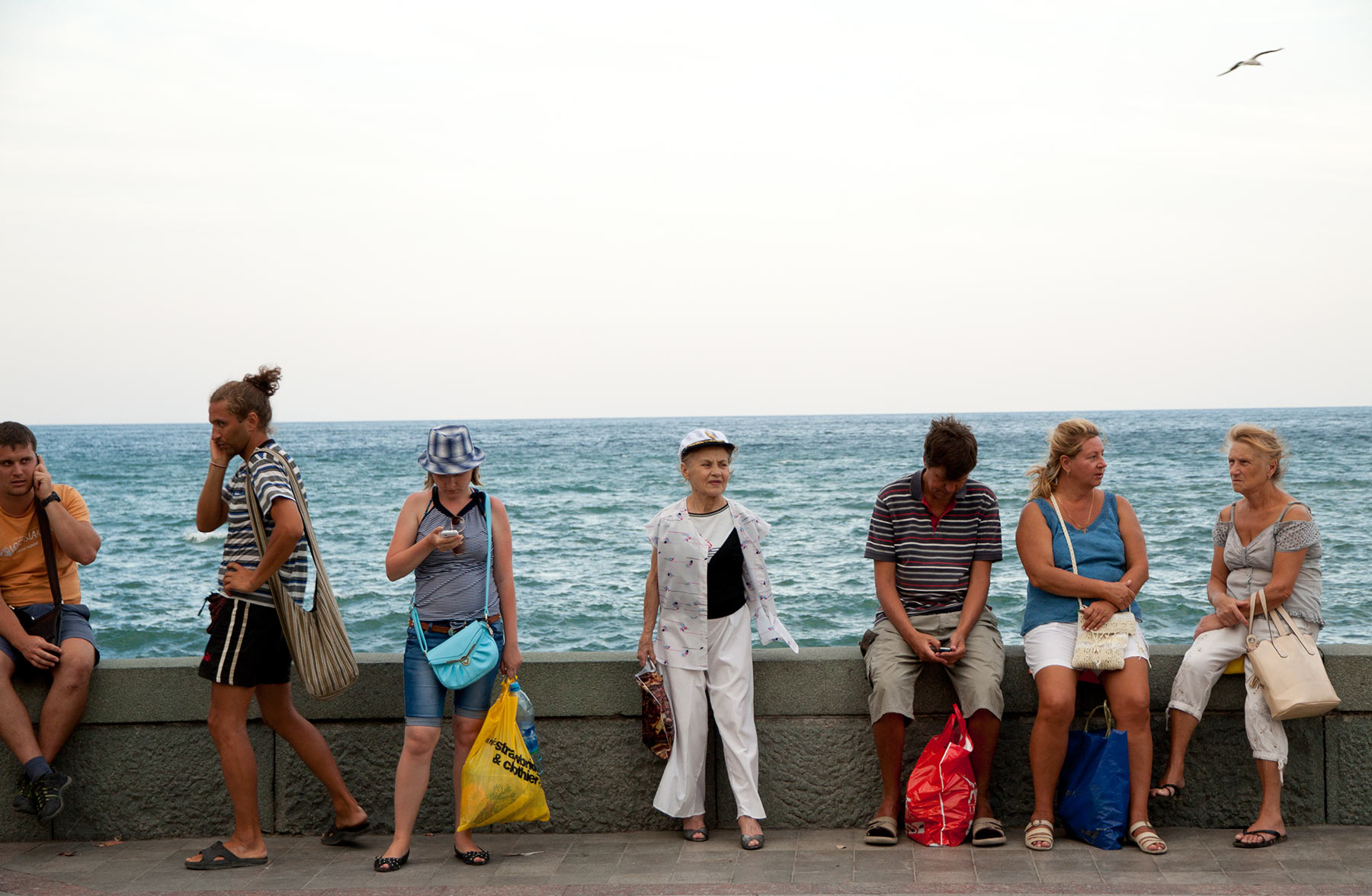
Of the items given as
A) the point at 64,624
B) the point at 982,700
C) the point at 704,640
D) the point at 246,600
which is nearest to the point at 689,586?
the point at 704,640

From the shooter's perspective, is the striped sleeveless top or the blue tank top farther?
the blue tank top

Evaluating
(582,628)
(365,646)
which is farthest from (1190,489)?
(365,646)

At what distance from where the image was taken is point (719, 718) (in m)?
4.53

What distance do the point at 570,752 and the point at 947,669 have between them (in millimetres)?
1583

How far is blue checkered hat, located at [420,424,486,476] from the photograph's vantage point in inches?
168

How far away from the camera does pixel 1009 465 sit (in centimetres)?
5019

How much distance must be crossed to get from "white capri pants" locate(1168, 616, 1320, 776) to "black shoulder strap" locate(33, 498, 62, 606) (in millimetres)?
4452

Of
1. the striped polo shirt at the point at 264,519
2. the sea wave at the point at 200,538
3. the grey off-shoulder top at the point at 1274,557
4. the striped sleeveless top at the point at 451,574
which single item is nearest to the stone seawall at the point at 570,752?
the grey off-shoulder top at the point at 1274,557

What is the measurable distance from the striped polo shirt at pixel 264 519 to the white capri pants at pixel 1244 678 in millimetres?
3400

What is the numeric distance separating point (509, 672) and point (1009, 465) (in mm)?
48170

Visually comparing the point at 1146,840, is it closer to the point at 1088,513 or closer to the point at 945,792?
the point at 945,792

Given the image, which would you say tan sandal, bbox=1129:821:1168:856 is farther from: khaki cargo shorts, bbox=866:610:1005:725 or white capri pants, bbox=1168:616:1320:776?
khaki cargo shorts, bbox=866:610:1005:725

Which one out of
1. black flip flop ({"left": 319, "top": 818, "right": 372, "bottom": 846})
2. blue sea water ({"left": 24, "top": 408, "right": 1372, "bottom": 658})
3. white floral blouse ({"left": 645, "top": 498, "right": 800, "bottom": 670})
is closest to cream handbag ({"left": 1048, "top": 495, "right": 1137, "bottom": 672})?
white floral blouse ({"left": 645, "top": 498, "right": 800, "bottom": 670})

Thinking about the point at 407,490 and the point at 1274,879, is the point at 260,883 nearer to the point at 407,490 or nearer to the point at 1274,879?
the point at 1274,879
